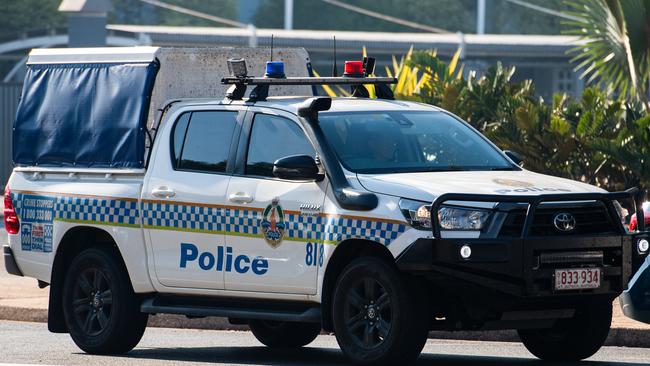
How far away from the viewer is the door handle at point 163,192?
34.5 feet

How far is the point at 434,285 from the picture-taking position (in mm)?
9133

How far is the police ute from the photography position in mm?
8977

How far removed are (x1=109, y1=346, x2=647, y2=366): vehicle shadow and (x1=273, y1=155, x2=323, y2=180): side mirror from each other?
4.43 ft

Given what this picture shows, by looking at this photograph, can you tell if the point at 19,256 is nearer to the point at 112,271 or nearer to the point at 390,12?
the point at 112,271

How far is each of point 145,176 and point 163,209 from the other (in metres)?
0.41

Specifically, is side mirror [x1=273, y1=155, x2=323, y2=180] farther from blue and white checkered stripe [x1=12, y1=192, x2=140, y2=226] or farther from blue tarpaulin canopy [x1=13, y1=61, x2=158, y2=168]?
blue tarpaulin canopy [x1=13, y1=61, x2=158, y2=168]

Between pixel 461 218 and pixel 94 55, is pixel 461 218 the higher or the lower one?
the lower one

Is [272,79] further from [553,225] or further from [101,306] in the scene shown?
[553,225]

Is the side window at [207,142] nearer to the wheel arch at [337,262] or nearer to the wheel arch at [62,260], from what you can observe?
the wheel arch at [62,260]

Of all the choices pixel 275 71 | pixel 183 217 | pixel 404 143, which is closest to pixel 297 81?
pixel 275 71

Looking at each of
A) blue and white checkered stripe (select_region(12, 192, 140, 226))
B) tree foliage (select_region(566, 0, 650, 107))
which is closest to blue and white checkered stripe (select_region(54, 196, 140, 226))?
blue and white checkered stripe (select_region(12, 192, 140, 226))

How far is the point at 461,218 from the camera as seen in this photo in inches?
350

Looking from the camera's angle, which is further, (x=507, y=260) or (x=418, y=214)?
(x=418, y=214)

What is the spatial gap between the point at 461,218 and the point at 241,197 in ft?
5.56
